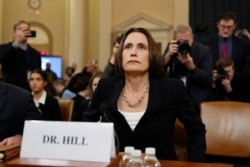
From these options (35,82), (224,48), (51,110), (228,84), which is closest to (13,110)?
(51,110)

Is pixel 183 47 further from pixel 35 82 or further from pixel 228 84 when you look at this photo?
pixel 35 82

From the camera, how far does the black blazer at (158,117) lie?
203 centimetres

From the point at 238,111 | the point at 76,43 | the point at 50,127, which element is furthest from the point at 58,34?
the point at 50,127

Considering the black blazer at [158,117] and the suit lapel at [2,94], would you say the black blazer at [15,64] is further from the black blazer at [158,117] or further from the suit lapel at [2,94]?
the black blazer at [158,117]

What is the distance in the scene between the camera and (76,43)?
11.8m

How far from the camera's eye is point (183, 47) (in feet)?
10.8

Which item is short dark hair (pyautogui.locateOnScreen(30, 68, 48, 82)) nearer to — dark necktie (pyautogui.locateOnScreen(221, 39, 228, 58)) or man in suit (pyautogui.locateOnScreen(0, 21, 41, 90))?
man in suit (pyautogui.locateOnScreen(0, 21, 41, 90))

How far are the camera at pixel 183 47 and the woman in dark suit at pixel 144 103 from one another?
1155mm

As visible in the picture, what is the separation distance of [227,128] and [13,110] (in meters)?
1.36

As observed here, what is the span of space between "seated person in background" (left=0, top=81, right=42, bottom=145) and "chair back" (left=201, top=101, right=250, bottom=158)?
1151 mm

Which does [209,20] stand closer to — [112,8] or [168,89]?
[112,8]

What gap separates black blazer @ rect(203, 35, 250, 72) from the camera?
414 centimetres

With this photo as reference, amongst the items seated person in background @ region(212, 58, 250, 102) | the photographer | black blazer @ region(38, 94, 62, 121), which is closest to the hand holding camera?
seated person in background @ region(212, 58, 250, 102)

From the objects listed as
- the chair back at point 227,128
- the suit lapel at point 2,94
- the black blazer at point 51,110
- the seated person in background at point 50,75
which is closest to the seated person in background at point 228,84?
the chair back at point 227,128
